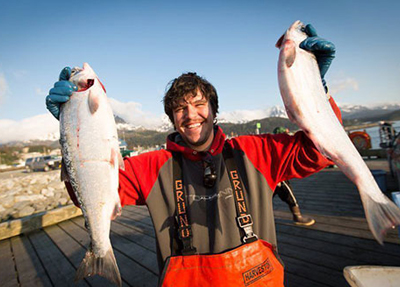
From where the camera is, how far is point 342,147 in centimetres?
158

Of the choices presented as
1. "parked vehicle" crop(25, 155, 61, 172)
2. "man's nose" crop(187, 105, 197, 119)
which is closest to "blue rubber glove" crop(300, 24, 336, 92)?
"man's nose" crop(187, 105, 197, 119)

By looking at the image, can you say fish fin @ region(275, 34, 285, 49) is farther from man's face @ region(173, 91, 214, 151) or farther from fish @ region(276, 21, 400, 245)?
man's face @ region(173, 91, 214, 151)

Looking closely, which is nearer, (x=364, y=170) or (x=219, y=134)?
(x=364, y=170)

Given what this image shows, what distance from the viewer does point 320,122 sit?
163 centimetres

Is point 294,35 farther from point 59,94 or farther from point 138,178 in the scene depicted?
point 59,94

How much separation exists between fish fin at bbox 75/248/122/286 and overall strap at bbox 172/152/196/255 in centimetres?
55

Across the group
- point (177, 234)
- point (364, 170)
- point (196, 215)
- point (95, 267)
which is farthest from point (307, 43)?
point (95, 267)

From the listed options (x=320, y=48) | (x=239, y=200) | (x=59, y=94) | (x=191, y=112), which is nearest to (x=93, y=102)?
(x=59, y=94)

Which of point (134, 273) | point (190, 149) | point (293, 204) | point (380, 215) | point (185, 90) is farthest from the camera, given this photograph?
point (293, 204)

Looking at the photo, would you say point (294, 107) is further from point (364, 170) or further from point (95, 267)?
point (95, 267)

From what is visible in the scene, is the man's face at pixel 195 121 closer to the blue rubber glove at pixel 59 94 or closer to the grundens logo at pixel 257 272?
the blue rubber glove at pixel 59 94

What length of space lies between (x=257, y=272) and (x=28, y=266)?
4.32 meters

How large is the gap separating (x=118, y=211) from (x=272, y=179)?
4.63ft

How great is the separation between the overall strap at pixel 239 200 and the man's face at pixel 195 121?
0.29 metres
